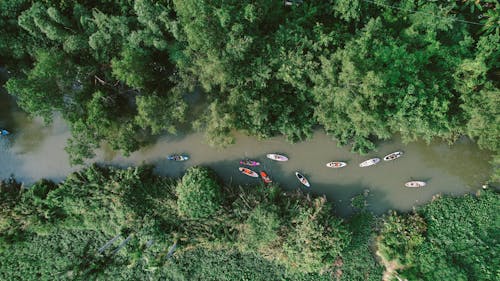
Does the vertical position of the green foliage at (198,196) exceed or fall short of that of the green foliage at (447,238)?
it exceeds it

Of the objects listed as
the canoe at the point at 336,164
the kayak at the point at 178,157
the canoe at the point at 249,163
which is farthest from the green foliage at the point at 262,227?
the kayak at the point at 178,157

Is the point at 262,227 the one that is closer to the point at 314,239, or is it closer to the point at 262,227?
the point at 262,227

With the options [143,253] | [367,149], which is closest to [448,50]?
[367,149]

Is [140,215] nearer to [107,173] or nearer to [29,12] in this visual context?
[107,173]

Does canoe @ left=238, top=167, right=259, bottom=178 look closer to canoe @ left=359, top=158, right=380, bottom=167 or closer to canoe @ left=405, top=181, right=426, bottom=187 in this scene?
canoe @ left=359, top=158, right=380, bottom=167

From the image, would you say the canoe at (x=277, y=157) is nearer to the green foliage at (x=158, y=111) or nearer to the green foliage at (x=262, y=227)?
the green foliage at (x=262, y=227)

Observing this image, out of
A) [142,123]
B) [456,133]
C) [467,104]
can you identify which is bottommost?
[456,133]
